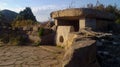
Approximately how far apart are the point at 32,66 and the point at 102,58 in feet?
6.34

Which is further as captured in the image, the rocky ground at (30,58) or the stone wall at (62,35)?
the stone wall at (62,35)

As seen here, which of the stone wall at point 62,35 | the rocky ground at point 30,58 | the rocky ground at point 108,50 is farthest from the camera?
the stone wall at point 62,35

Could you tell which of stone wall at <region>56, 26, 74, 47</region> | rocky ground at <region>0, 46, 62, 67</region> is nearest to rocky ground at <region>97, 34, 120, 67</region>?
rocky ground at <region>0, 46, 62, 67</region>

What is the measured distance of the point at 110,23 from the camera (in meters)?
8.13

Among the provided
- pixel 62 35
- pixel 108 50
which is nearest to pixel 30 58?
pixel 62 35

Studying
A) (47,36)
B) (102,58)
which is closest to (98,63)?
(102,58)

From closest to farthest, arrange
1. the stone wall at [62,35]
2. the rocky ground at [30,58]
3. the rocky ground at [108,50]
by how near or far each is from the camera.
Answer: the rocky ground at [108,50] < the rocky ground at [30,58] < the stone wall at [62,35]

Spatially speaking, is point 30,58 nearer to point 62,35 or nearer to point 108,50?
point 62,35

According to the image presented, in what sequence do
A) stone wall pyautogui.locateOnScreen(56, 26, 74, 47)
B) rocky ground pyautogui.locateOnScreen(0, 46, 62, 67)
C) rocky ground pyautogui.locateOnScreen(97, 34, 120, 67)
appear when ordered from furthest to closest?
1. stone wall pyautogui.locateOnScreen(56, 26, 74, 47)
2. rocky ground pyautogui.locateOnScreen(0, 46, 62, 67)
3. rocky ground pyautogui.locateOnScreen(97, 34, 120, 67)

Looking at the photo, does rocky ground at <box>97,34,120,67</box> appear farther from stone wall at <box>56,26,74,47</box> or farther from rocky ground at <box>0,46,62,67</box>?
stone wall at <box>56,26,74,47</box>

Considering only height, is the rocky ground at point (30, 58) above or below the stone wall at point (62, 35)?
below

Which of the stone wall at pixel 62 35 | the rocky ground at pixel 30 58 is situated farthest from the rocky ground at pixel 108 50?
the stone wall at pixel 62 35

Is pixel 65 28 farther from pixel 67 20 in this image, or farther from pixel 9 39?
pixel 9 39

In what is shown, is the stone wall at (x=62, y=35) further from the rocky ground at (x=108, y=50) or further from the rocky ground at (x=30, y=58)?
the rocky ground at (x=108, y=50)
